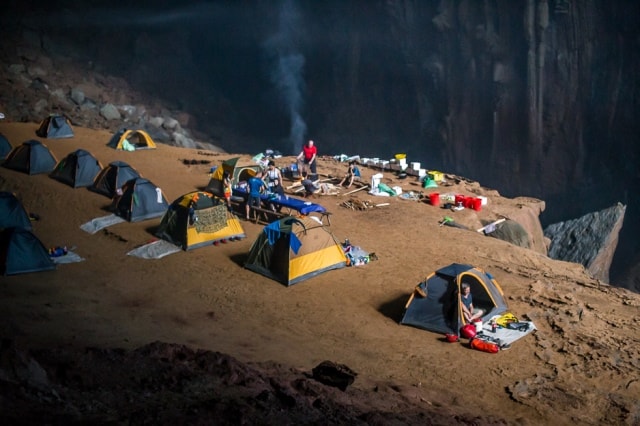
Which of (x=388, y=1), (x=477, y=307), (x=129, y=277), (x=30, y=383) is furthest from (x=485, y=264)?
(x=388, y=1)

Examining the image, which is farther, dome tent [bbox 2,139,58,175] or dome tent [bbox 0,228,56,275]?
dome tent [bbox 2,139,58,175]

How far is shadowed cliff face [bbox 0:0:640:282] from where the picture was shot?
97.3ft

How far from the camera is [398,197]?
2139 centimetres

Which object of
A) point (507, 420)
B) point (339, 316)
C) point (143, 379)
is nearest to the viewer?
point (143, 379)

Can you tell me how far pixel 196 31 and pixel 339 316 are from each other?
1602 inches

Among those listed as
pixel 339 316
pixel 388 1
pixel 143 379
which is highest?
pixel 388 1

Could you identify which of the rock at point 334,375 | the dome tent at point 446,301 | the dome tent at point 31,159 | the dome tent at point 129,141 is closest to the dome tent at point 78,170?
the dome tent at point 31,159

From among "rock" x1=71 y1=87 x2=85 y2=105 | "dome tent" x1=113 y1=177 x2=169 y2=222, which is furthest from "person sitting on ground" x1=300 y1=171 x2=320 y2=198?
"rock" x1=71 y1=87 x2=85 y2=105

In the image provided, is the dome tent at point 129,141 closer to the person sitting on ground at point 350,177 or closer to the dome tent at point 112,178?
the dome tent at point 112,178

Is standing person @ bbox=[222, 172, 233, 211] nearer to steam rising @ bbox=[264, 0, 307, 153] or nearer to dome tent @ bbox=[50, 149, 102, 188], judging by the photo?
dome tent @ bbox=[50, 149, 102, 188]

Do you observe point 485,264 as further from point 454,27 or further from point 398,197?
point 454,27

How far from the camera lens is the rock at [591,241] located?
23.1m

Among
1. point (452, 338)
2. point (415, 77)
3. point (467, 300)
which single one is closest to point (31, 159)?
point (467, 300)

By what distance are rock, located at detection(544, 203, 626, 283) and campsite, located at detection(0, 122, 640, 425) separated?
5.97 meters
